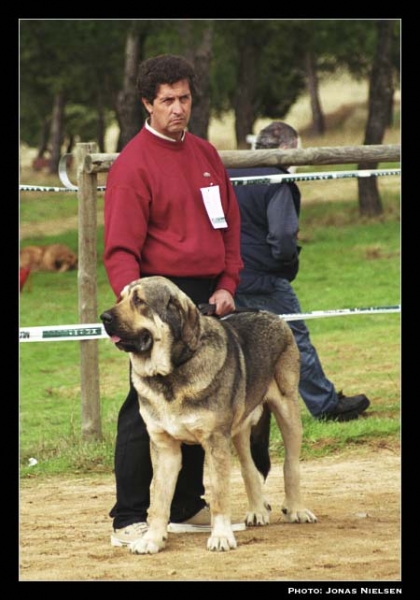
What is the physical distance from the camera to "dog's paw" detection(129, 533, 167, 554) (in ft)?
21.7

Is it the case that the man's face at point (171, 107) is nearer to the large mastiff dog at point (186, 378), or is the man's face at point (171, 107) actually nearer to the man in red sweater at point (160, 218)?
the man in red sweater at point (160, 218)

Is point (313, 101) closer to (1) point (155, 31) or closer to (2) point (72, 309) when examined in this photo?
(1) point (155, 31)

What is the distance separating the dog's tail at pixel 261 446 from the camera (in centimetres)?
752

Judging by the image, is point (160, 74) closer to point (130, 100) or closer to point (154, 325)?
point (154, 325)

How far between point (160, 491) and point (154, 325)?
0.99 meters

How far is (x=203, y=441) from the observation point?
6.52 metres

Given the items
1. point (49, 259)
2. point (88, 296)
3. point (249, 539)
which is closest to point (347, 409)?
point (88, 296)

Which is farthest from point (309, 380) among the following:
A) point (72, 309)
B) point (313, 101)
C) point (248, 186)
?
point (313, 101)

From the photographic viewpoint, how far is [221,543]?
6.55 m

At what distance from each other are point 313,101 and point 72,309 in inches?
1179

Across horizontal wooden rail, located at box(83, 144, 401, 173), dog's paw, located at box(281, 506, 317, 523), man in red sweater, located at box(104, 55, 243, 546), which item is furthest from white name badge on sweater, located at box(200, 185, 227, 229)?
horizontal wooden rail, located at box(83, 144, 401, 173)

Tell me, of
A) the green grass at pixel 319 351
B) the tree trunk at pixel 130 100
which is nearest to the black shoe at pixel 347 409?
the green grass at pixel 319 351

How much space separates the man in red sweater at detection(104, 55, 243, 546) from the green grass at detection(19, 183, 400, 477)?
2.38 m

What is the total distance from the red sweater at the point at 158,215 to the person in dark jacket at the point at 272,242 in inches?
111
